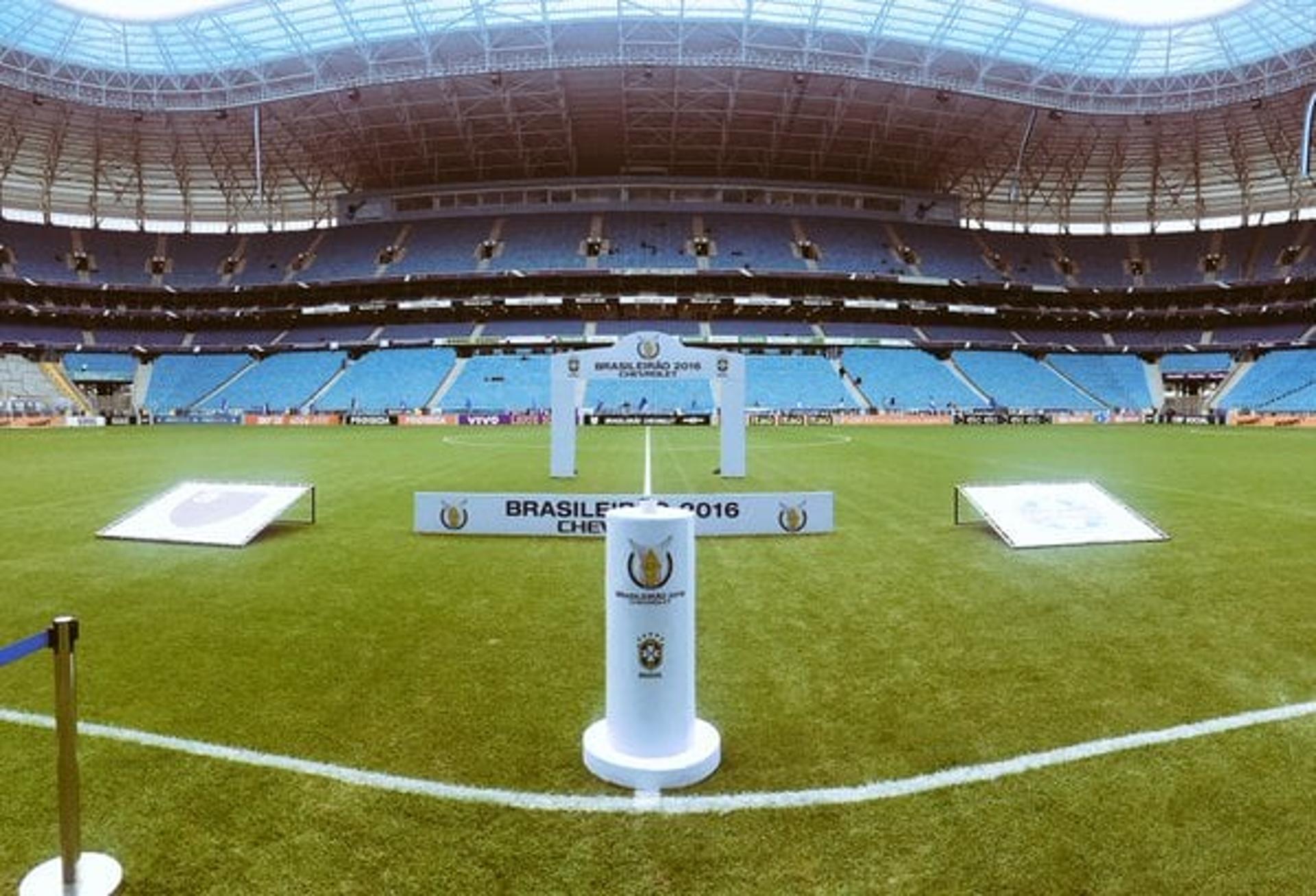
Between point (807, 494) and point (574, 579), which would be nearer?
point (574, 579)

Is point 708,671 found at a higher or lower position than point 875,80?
lower

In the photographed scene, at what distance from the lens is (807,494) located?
11984 mm

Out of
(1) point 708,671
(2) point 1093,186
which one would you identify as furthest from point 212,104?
(2) point 1093,186

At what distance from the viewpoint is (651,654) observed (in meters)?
4.22

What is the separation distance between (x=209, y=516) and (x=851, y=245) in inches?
2557

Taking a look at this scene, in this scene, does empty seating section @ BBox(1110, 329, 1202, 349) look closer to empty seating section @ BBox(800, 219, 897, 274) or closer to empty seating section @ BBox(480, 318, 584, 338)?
empty seating section @ BBox(800, 219, 897, 274)

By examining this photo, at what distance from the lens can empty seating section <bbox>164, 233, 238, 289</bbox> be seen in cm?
7150

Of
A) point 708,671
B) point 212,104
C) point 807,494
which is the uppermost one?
point 212,104

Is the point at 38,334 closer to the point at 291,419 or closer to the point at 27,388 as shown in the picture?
the point at 27,388

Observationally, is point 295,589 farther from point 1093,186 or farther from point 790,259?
point 1093,186

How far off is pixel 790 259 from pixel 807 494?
2311 inches

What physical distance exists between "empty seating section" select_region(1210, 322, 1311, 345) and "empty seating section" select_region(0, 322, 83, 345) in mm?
97733

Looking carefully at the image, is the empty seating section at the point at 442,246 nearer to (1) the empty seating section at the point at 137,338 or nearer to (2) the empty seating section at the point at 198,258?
(2) the empty seating section at the point at 198,258

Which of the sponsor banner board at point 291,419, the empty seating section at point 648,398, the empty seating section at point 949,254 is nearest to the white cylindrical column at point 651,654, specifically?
the empty seating section at point 648,398
